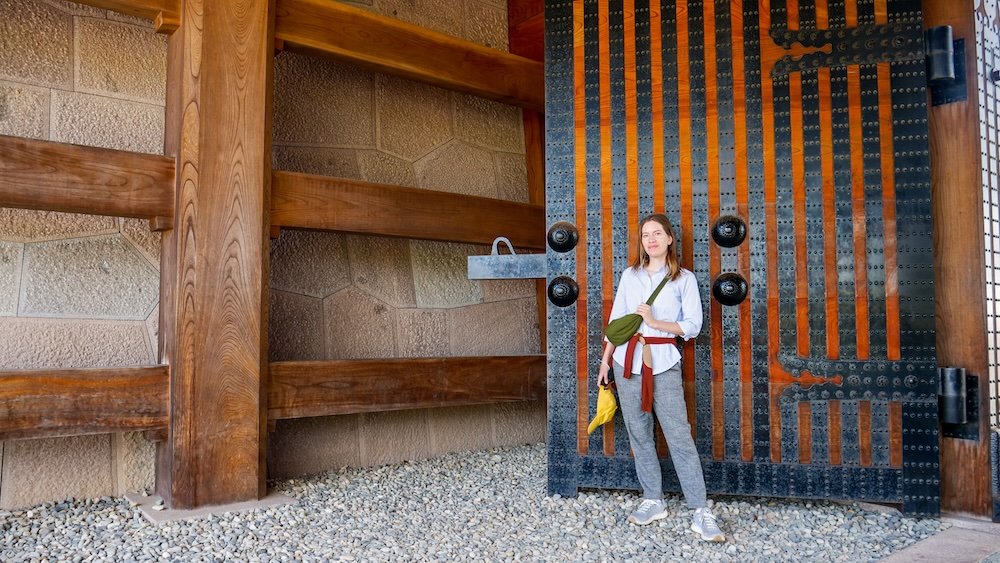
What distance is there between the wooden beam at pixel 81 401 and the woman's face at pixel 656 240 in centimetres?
277

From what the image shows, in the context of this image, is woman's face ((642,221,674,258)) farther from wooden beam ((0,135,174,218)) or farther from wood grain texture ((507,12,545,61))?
wood grain texture ((507,12,545,61))

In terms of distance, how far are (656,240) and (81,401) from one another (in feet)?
10.3

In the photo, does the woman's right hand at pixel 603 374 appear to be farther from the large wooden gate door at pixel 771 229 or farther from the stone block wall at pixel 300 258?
the stone block wall at pixel 300 258

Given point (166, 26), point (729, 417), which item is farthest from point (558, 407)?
point (166, 26)

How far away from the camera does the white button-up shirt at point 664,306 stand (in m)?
3.90

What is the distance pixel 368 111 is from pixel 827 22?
3230mm

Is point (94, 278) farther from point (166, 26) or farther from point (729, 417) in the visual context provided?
point (729, 417)

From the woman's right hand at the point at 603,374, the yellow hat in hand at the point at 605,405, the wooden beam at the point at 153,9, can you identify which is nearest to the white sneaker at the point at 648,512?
the yellow hat in hand at the point at 605,405

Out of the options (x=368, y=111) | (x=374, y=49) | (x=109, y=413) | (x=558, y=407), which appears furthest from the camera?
(x=368, y=111)

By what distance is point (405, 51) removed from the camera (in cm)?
514

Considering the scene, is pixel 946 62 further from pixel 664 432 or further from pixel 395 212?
pixel 395 212

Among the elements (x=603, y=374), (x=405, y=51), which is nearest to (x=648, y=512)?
(x=603, y=374)

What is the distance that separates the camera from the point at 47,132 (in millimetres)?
4211

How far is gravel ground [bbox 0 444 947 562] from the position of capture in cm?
336
